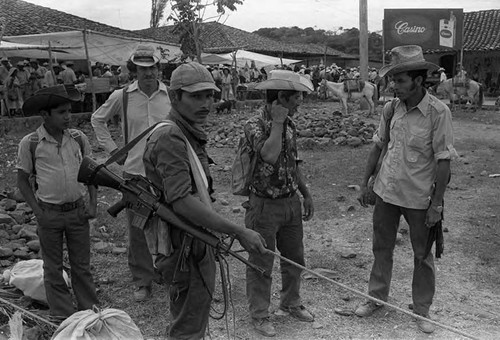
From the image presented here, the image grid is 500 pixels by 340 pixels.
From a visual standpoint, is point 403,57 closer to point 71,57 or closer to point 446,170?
point 446,170

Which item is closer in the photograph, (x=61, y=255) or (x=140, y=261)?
(x=61, y=255)

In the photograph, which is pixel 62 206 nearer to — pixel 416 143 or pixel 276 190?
pixel 276 190

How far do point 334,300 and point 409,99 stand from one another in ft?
5.84

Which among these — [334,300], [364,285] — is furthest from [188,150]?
[364,285]

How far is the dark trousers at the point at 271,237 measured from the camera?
377 cm

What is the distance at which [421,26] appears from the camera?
20766 millimetres

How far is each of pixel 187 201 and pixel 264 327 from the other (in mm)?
1777

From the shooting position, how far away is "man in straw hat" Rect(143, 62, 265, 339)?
95.7 inches

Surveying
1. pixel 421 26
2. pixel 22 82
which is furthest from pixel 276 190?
pixel 421 26

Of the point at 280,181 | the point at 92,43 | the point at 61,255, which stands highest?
the point at 92,43

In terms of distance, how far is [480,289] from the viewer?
464 centimetres

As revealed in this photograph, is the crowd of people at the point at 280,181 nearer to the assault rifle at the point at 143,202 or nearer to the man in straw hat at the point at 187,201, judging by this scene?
the assault rifle at the point at 143,202

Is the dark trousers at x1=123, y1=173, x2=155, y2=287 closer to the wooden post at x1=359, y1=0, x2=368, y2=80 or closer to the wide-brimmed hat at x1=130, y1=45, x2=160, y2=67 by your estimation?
the wide-brimmed hat at x1=130, y1=45, x2=160, y2=67

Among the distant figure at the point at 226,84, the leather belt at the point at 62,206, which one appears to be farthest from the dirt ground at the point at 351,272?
the distant figure at the point at 226,84
